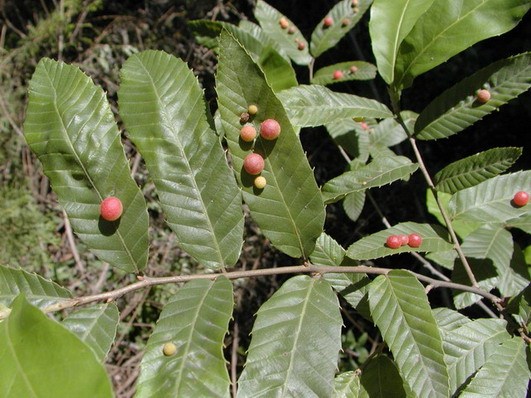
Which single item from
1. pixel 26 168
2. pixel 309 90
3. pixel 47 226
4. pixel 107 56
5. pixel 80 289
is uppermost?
pixel 309 90

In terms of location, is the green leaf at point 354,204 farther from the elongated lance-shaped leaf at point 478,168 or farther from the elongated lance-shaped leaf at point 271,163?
the elongated lance-shaped leaf at point 271,163

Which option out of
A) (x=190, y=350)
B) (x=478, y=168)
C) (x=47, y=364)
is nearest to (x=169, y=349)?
(x=190, y=350)

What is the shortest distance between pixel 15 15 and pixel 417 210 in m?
4.21

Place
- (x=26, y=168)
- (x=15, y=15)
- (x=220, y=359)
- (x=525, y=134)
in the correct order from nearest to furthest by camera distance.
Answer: (x=220, y=359) < (x=525, y=134) < (x=26, y=168) < (x=15, y=15)

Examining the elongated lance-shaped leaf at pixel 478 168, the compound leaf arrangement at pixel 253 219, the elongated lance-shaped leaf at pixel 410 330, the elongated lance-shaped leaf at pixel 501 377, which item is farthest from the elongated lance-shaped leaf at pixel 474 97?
the elongated lance-shaped leaf at pixel 501 377

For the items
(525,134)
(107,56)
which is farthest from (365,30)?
(107,56)

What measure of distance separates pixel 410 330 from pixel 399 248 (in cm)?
34

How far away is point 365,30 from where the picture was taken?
426cm

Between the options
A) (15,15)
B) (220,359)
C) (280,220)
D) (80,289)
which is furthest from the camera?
(15,15)

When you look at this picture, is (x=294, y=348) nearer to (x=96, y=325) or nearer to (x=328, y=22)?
(x=96, y=325)

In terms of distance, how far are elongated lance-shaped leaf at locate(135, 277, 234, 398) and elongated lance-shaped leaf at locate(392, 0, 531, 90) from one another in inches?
40.0

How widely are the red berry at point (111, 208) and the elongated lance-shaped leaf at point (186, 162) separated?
12 centimetres

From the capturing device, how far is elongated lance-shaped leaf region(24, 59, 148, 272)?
4.58 ft

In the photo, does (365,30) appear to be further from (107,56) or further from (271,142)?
(271,142)
